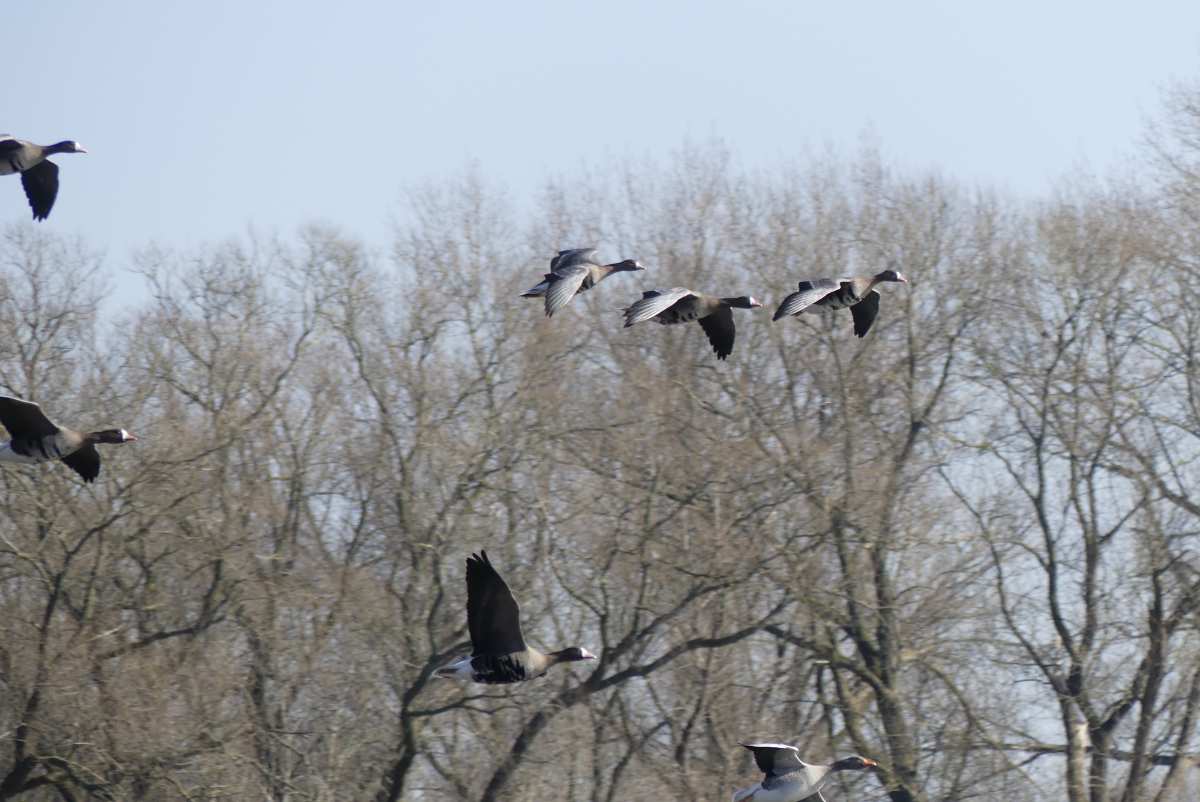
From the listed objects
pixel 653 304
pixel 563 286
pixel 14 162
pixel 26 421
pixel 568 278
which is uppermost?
pixel 14 162

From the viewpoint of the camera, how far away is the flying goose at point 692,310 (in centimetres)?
1695

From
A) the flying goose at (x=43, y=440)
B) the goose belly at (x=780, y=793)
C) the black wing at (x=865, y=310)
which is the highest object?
the black wing at (x=865, y=310)

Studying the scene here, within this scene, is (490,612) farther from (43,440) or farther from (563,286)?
(43,440)

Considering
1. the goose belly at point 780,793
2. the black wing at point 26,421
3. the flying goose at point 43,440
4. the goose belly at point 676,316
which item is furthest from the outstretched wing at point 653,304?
the black wing at point 26,421

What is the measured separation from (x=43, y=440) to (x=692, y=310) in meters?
5.86

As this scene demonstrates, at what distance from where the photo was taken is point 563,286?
1683 centimetres

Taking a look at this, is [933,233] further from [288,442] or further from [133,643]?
[133,643]

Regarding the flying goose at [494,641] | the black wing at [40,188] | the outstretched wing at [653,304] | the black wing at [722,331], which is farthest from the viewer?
the black wing at [722,331]

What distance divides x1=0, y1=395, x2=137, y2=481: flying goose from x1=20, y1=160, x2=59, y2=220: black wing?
7.21 ft

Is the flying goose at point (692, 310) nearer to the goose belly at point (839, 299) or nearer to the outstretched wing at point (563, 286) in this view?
the outstretched wing at point (563, 286)

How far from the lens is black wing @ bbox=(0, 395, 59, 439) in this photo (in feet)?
56.2

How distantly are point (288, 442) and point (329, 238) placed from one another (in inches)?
221

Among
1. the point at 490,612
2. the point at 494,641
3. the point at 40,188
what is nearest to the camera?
the point at 490,612

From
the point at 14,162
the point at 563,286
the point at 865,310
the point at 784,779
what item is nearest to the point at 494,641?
the point at 563,286
